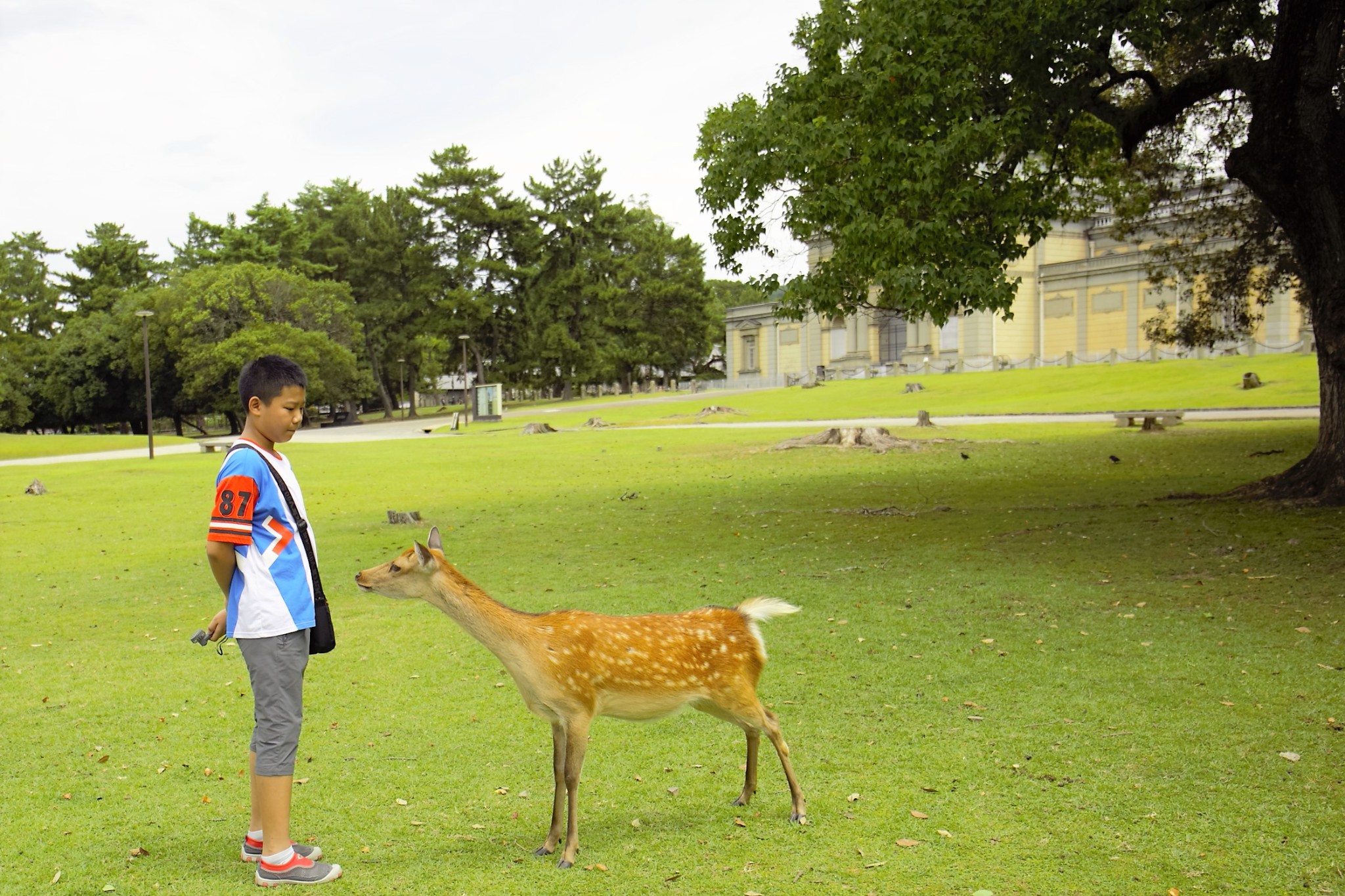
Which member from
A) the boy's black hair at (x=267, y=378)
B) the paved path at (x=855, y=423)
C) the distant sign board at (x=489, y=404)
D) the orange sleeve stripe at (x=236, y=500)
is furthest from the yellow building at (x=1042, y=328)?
the orange sleeve stripe at (x=236, y=500)

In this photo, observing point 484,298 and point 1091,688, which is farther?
point 484,298

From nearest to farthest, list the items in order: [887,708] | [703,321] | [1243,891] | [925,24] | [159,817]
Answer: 1. [1243,891]
2. [159,817]
3. [887,708]
4. [925,24]
5. [703,321]

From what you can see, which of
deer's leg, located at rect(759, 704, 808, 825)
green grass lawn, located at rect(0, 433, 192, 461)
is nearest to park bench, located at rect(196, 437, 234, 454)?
green grass lawn, located at rect(0, 433, 192, 461)

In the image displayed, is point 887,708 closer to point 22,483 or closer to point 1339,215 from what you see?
point 1339,215

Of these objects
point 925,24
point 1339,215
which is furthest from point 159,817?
point 1339,215

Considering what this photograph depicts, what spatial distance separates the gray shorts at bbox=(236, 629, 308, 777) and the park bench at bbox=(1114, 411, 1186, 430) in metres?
30.6

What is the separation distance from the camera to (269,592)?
4418 mm

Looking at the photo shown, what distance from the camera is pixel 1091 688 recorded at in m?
7.21

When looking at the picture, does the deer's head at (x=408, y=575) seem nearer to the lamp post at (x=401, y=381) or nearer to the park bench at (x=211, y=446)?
the park bench at (x=211, y=446)

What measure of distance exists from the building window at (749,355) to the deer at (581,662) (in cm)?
9834

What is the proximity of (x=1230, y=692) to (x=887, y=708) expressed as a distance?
2.32 meters

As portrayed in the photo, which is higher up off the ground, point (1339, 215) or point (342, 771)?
point (1339, 215)

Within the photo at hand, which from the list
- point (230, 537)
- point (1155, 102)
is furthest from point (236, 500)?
point (1155, 102)

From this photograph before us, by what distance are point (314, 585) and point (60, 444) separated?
50989 millimetres
